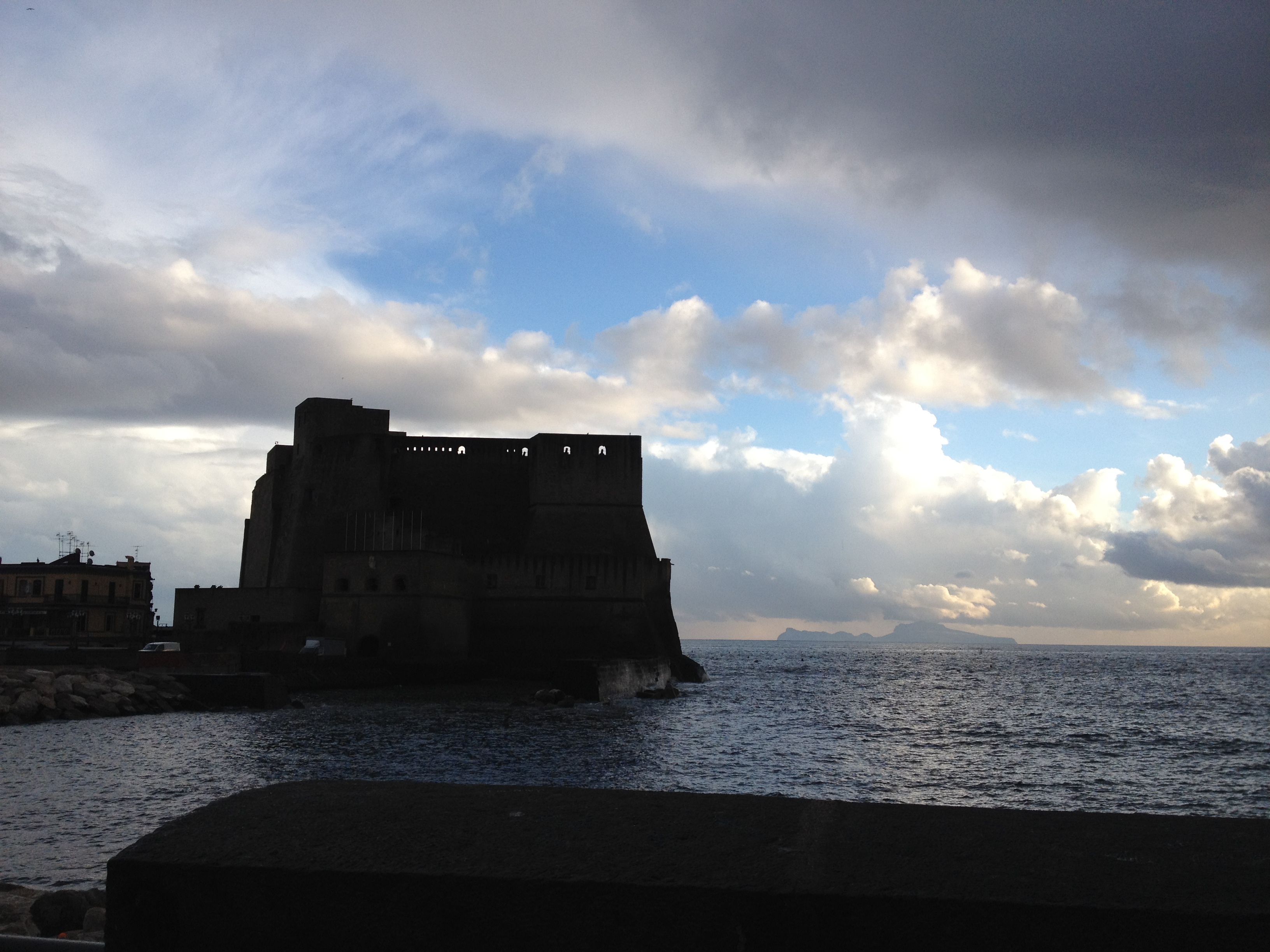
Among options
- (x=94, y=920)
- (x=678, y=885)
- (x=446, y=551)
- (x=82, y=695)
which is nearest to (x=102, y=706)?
(x=82, y=695)

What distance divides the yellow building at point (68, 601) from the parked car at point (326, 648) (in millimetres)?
13238

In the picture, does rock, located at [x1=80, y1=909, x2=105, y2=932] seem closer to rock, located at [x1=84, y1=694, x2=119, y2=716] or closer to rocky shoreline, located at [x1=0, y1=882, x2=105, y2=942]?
rocky shoreline, located at [x1=0, y1=882, x2=105, y2=942]

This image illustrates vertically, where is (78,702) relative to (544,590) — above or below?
below

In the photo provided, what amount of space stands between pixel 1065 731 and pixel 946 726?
9.56ft

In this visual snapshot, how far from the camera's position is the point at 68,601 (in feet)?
150

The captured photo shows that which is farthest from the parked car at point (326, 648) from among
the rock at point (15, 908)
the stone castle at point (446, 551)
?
the rock at point (15, 908)

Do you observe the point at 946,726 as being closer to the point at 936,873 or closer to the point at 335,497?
the point at 335,497

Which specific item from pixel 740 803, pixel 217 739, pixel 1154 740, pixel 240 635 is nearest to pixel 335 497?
pixel 240 635

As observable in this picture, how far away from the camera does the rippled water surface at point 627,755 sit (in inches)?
512

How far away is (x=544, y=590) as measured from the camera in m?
38.7

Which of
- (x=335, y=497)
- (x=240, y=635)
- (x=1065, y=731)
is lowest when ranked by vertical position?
(x=1065, y=731)

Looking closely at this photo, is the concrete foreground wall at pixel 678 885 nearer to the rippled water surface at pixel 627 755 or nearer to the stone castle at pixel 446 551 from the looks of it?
the rippled water surface at pixel 627 755

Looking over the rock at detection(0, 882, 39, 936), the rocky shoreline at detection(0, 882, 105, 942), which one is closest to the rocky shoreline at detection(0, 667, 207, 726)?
the rock at detection(0, 882, 39, 936)

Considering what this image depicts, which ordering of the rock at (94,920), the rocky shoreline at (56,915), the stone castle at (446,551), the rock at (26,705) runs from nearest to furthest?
the rock at (94,920) → the rocky shoreline at (56,915) → the rock at (26,705) → the stone castle at (446,551)
